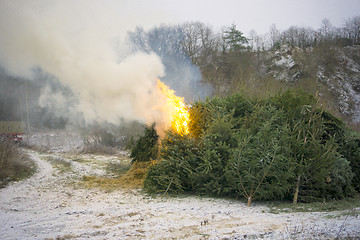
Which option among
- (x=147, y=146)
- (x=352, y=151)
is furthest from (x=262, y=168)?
(x=147, y=146)

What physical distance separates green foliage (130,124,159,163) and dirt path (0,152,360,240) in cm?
298

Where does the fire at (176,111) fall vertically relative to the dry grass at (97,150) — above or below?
above

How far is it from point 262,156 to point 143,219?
3.97 meters

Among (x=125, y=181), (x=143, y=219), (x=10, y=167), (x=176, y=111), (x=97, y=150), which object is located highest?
(x=176, y=111)

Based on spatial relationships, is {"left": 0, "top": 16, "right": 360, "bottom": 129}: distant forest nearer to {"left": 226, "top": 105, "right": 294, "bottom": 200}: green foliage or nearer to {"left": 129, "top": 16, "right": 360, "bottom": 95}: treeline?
{"left": 129, "top": 16, "right": 360, "bottom": 95}: treeline

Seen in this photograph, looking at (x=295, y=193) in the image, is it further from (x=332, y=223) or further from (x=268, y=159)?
(x=332, y=223)

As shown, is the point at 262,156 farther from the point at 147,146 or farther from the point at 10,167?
the point at 10,167

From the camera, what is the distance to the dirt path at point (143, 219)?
5594 mm

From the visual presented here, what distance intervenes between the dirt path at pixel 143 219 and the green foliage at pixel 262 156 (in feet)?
2.20

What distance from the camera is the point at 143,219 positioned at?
684 cm

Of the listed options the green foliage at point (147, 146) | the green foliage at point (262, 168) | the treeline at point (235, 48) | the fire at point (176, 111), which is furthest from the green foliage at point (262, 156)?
the treeline at point (235, 48)

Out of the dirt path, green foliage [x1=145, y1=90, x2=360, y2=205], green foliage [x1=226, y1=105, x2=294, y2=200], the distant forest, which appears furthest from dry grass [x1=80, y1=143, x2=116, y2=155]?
green foliage [x1=226, y1=105, x2=294, y2=200]

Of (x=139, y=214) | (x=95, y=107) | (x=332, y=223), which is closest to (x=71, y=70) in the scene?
(x=95, y=107)

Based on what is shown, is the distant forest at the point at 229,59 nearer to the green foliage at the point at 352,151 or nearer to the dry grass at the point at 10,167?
the dry grass at the point at 10,167
